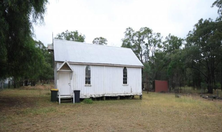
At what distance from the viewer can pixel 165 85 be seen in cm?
2948

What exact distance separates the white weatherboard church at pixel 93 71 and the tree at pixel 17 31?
96.8 inches

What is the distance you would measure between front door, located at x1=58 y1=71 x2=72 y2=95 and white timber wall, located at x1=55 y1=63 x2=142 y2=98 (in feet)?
1.11

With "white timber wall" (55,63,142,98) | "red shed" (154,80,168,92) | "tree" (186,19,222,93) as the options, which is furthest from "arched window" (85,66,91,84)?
"red shed" (154,80,168,92)

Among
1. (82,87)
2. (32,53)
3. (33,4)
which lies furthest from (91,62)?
(33,4)

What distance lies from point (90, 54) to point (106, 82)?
9.53 ft

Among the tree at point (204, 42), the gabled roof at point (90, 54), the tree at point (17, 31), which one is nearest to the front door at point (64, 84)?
the gabled roof at point (90, 54)

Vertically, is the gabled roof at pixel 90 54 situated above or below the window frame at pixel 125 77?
above

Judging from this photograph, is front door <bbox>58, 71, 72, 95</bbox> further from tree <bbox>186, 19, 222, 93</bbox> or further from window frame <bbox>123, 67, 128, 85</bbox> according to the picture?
tree <bbox>186, 19, 222, 93</bbox>

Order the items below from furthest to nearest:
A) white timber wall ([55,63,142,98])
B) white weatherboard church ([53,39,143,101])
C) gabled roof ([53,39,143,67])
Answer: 1. gabled roof ([53,39,143,67])
2. white timber wall ([55,63,142,98])
3. white weatherboard church ([53,39,143,101])

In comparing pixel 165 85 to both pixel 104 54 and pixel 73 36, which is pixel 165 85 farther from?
pixel 73 36

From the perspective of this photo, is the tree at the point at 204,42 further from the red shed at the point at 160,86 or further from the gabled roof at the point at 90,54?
the gabled roof at the point at 90,54

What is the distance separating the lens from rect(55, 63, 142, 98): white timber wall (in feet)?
47.0

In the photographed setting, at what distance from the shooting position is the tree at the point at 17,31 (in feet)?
30.0

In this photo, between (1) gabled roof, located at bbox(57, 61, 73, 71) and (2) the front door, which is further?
(2) the front door
